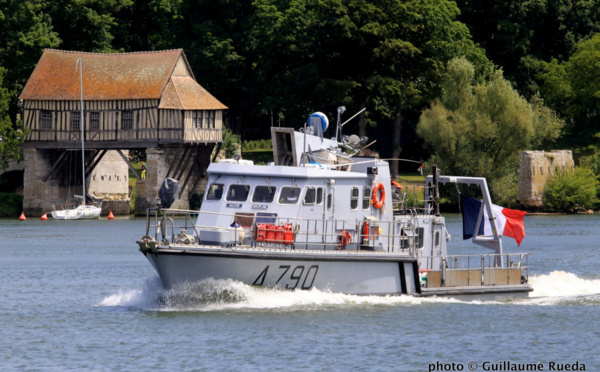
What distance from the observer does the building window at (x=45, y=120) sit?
75438mm

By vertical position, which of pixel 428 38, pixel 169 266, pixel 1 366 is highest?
pixel 428 38

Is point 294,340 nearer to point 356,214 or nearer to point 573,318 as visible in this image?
point 356,214

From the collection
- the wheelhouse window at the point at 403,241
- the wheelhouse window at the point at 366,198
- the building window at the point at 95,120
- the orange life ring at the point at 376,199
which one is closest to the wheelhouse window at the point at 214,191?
the wheelhouse window at the point at 366,198

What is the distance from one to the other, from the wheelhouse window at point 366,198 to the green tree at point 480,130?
138ft

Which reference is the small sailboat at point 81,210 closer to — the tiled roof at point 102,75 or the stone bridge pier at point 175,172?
the tiled roof at point 102,75

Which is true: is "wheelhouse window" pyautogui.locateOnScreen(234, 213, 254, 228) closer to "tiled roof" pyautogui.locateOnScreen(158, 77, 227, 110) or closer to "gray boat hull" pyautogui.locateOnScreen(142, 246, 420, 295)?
"gray boat hull" pyautogui.locateOnScreen(142, 246, 420, 295)

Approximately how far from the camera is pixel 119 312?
27938 mm

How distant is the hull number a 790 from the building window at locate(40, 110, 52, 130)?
173ft

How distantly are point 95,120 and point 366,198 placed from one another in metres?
49.7

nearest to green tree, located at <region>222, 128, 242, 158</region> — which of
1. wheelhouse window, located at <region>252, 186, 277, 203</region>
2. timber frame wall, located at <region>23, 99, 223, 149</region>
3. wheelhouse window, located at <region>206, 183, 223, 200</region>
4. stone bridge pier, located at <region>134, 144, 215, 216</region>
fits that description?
stone bridge pier, located at <region>134, 144, 215, 216</region>

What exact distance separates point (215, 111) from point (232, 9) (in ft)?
57.6

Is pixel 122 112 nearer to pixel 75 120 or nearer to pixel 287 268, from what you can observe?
pixel 75 120

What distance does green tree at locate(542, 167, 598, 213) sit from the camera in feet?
233

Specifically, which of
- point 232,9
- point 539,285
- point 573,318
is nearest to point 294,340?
point 573,318
